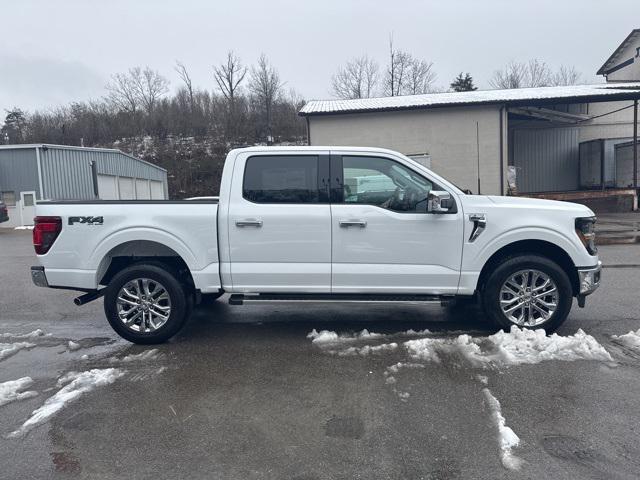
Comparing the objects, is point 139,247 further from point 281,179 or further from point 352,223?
point 352,223

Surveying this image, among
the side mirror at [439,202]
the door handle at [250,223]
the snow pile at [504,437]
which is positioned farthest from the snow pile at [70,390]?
the side mirror at [439,202]

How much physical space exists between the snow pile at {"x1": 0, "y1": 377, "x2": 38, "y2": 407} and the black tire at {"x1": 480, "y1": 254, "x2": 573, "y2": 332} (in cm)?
445

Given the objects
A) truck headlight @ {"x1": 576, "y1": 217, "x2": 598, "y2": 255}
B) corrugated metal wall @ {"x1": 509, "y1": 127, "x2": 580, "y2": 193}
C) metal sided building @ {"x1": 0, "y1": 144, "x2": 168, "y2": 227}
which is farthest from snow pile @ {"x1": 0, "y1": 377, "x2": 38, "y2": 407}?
corrugated metal wall @ {"x1": 509, "y1": 127, "x2": 580, "y2": 193}

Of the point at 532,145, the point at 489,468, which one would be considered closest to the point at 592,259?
the point at 489,468

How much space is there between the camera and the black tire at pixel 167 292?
5414 mm

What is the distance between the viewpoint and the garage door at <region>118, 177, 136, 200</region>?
3130cm

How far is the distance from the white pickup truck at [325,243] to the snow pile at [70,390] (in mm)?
811

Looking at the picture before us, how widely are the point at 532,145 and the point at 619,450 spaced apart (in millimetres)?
27697

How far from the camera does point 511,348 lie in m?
4.99

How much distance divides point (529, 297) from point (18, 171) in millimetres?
27280

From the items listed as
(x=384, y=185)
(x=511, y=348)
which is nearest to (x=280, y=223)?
(x=384, y=185)

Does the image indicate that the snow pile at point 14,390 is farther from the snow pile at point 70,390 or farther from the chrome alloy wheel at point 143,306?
the chrome alloy wheel at point 143,306

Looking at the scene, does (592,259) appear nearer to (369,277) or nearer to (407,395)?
(369,277)

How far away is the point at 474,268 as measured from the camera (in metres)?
5.33
